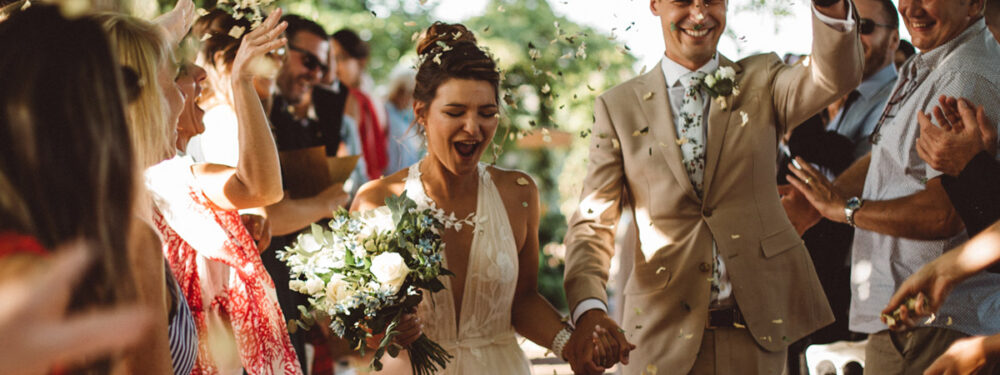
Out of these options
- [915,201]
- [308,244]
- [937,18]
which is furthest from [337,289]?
[937,18]

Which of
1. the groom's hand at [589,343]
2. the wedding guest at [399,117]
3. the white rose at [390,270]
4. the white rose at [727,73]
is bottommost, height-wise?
the wedding guest at [399,117]

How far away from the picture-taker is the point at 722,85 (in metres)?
2.95

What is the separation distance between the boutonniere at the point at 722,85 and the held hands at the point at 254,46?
144 cm

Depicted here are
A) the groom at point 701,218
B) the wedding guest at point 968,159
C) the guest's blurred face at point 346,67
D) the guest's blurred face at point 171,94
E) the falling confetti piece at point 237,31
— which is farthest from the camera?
the guest's blurred face at point 346,67

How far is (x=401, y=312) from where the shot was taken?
261cm

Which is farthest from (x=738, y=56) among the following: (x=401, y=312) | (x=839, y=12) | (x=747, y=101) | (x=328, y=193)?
(x=328, y=193)

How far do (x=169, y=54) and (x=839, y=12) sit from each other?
193 cm

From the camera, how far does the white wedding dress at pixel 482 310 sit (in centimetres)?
294

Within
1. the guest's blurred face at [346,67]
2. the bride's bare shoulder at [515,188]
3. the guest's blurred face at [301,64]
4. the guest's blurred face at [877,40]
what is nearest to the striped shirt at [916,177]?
the guest's blurred face at [877,40]

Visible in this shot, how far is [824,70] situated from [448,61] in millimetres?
1231

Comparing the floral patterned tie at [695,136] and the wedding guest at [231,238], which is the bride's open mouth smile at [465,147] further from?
the floral patterned tie at [695,136]

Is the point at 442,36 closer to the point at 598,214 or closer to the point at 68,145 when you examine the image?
the point at 598,214

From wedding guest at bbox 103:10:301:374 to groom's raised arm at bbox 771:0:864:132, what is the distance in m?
1.67

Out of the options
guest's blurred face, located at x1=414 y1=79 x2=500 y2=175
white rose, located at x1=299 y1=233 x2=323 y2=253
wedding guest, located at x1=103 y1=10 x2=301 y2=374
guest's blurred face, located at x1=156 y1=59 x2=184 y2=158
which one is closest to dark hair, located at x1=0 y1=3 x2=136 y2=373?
guest's blurred face, located at x1=156 y1=59 x2=184 y2=158
